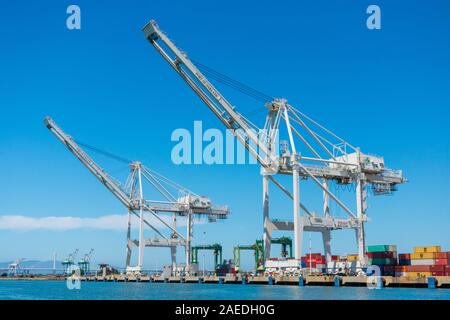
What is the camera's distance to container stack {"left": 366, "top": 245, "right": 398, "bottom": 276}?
44156 millimetres

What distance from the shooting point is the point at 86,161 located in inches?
2451

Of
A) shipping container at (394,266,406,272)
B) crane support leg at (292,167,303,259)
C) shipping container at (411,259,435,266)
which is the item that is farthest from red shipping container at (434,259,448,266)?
crane support leg at (292,167,303,259)

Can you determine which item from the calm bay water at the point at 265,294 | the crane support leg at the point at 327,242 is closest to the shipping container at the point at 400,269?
the crane support leg at the point at 327,242

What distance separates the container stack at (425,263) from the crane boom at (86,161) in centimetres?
3395

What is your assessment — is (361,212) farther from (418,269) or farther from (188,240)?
(188,240)

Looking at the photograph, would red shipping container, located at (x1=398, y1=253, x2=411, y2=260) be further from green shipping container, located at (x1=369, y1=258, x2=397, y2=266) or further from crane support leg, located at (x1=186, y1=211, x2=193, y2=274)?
crane support leg, located at (x1=186, y1=211, x2=193, y2=274)

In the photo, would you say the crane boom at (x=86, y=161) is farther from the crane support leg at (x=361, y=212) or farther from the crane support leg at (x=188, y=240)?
the crane support leg at (x=361, y=212)

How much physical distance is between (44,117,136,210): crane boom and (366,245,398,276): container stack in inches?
1224

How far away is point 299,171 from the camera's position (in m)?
40.7

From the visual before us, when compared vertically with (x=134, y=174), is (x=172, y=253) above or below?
below
